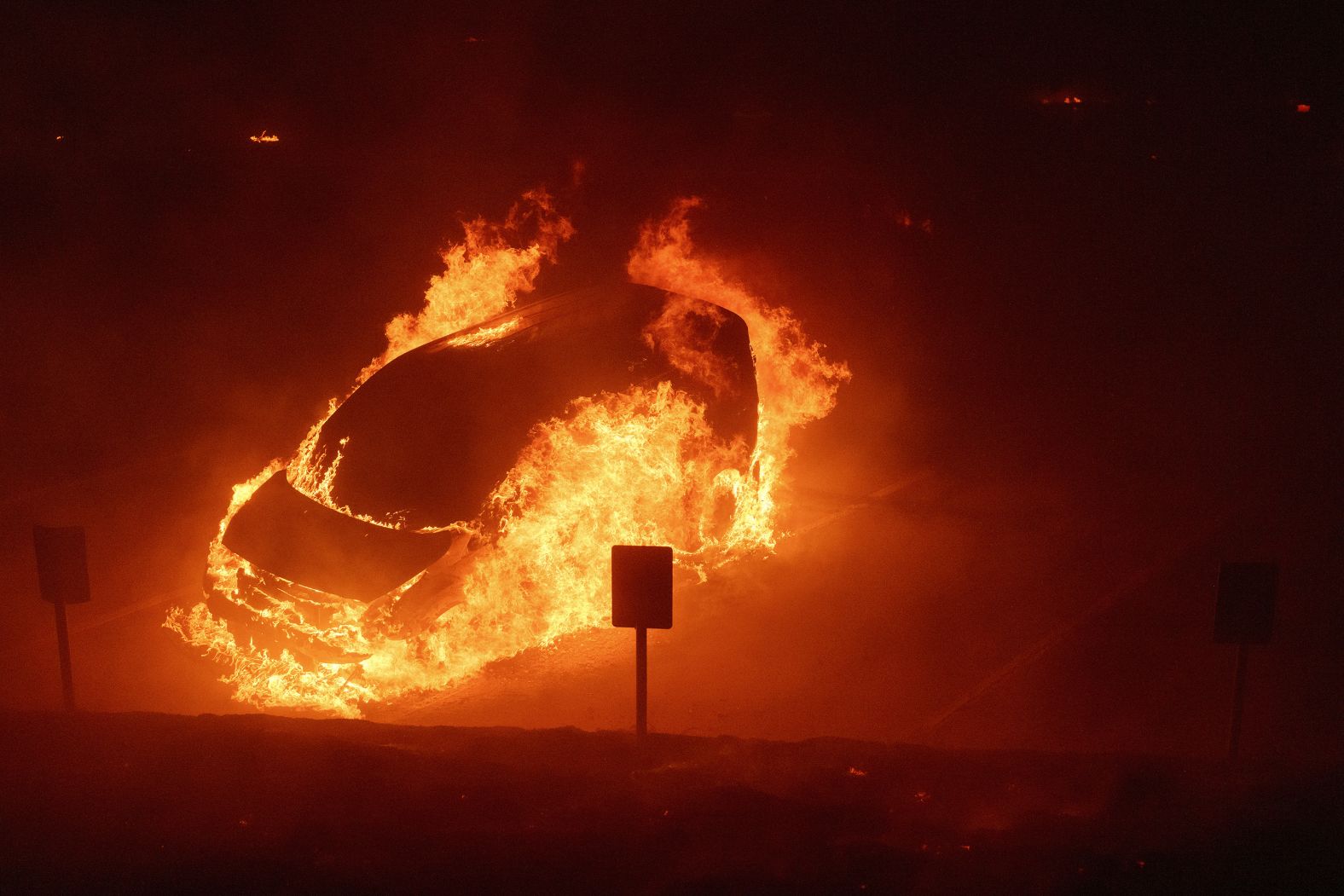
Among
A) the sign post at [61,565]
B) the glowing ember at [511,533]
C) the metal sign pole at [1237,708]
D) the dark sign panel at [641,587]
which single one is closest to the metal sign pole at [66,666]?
the sign post at [61,565]

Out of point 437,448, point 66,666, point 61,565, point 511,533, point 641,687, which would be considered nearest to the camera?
Answer: point 641,687

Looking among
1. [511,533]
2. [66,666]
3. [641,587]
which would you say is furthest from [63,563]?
[641,587]

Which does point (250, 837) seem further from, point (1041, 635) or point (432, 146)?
point (432, 146)

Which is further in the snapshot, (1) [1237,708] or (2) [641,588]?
(2) [641,588]

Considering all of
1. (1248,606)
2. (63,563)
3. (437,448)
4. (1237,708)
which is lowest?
(1237,708)

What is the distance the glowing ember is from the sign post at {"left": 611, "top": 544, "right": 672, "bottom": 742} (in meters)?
1.23

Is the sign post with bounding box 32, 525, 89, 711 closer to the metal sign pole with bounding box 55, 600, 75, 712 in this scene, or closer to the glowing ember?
the metal sign pole with bounding box 55, 600, 75, 712

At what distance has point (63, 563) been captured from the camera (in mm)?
5762

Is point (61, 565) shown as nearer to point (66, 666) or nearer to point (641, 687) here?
point (66, 666)

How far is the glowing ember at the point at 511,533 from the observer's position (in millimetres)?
5730

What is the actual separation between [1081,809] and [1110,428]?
1020 cm

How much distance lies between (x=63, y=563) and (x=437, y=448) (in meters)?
2.26

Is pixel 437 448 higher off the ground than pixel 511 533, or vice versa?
pixel 437 448

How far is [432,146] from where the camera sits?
19125mm
